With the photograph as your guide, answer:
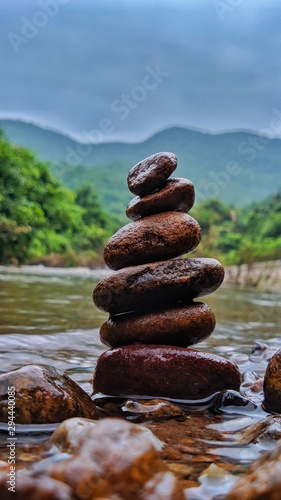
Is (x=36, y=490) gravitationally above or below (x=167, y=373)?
below

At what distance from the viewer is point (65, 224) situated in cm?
5703

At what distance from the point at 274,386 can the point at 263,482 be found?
2.32 metres

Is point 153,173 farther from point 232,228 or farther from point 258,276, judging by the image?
point 232,228

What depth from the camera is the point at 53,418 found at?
13.2ft

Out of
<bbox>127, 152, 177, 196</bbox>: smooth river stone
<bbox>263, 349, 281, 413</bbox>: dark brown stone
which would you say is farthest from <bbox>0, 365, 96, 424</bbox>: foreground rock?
<bbox>127, 152, 177, 196</bbox>: smooth river stone

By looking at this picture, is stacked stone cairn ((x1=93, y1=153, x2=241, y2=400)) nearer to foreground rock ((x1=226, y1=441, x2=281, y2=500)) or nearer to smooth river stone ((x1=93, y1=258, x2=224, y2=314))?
smooth river stone ((x1=93, y1=258, x2=224, y2=314))

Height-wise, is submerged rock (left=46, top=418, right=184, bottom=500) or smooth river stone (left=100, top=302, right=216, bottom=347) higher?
smooth river stone (left=100, top=302, right=216, bottom=347)

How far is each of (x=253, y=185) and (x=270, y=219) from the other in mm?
125645

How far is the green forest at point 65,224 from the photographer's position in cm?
3538

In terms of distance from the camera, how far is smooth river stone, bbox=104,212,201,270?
221 inches

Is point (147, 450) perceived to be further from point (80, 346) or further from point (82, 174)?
point (82, 174)

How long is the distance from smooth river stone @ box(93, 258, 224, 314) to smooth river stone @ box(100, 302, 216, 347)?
0.14 m
